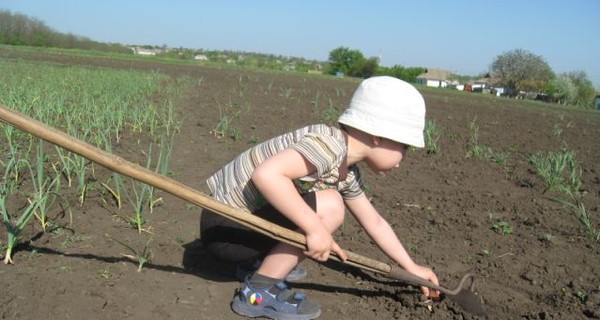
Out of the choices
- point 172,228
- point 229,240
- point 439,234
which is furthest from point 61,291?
point 439,234

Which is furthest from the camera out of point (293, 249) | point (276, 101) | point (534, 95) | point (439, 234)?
point (534, 95)

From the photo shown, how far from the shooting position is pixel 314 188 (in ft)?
7.07

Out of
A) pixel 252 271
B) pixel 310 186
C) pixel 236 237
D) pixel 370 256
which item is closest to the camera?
pixel 310 186

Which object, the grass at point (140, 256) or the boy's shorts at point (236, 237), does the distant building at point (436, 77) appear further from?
the boy's shorts at point (236, 237)

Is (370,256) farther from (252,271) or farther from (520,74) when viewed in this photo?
(520,74)

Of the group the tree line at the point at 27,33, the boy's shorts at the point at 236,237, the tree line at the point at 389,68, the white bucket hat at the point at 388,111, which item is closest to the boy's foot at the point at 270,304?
the boy's shorts at the point at 236,237

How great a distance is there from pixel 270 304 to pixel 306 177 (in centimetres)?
52

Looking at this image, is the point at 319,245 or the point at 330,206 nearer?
the point at 319,245

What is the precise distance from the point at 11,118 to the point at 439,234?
2.31 m

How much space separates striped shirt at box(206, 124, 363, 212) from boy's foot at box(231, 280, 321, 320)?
31 cm

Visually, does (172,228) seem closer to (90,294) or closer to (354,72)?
(90,294)

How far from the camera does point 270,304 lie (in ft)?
6.95

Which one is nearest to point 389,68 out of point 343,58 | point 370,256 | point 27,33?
point 343,58

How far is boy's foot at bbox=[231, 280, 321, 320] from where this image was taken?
2102mm
